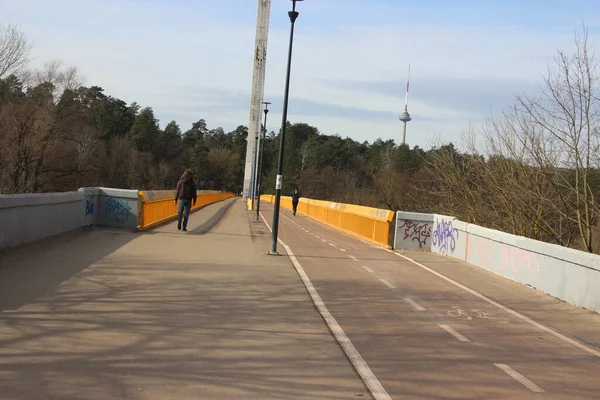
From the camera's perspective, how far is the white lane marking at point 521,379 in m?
5.48

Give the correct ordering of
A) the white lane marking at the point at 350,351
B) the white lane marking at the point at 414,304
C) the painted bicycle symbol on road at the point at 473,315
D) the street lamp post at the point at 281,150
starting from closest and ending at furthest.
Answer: the white lane marking at the point at 350,351, the painted bicycle symbol on road at the point at 473,315, the white lane marking at the point at 414,304, the street lamp post at the point at 281,150

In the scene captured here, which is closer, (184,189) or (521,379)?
(521,379)

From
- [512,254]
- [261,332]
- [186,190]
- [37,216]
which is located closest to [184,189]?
[186,190]

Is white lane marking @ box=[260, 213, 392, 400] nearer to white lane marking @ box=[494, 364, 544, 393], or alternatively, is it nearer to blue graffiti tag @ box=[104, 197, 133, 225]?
white lane marking @ box=[494, 364, 544, 393]

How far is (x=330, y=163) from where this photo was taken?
428ft

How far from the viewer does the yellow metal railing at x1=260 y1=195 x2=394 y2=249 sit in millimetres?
20312

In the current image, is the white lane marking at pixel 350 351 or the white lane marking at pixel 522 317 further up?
the white lane marking at pixel 522 317

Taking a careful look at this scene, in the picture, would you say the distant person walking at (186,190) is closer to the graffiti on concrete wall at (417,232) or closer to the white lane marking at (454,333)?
the graffiti on concrete wall at (417,232)

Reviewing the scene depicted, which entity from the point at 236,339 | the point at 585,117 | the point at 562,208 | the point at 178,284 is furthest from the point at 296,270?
the point at 562,208

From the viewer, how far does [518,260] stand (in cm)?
1241

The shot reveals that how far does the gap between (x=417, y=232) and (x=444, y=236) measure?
1.17m

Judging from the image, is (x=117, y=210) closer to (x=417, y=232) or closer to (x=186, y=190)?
(x=186, y=190)

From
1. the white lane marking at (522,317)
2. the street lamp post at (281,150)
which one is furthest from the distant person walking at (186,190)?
the white lane marking at (522,317)

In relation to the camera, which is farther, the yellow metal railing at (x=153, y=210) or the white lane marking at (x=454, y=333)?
the yellow metal railing at (x=153, y=210)
